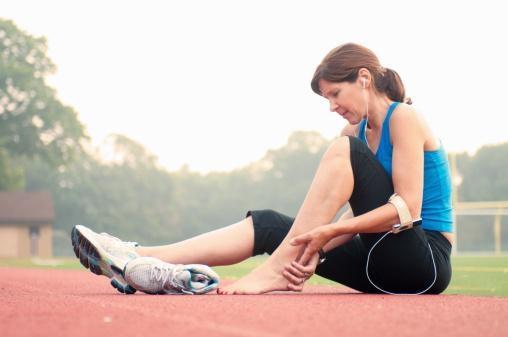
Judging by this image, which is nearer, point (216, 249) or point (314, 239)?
point (314, 239)

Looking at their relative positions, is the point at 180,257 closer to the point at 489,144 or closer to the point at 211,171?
the point at 489,144

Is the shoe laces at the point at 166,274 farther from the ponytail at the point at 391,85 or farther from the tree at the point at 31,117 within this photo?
the tree at the point at 31,117

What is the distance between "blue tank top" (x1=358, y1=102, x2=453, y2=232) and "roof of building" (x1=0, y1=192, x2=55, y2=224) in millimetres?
39476

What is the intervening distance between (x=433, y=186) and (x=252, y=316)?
1361 mm

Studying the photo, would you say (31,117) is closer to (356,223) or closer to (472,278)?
(472,278)

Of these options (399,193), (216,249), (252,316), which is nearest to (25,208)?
(216,249)

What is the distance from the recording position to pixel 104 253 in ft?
13.1

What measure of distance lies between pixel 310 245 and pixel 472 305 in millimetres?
Answer: 698

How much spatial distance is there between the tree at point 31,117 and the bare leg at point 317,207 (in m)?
33.6

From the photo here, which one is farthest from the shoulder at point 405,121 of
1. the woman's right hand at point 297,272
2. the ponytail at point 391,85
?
the woman's right hand at point 297,272

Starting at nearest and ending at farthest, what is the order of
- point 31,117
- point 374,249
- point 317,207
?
1. point 317,207
2. point 374,249
3. point 31,117

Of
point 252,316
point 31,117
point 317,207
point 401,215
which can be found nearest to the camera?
point 252,316

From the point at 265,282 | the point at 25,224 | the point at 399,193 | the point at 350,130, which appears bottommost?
the point at 25,224

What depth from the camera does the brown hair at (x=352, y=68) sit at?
155 inches
